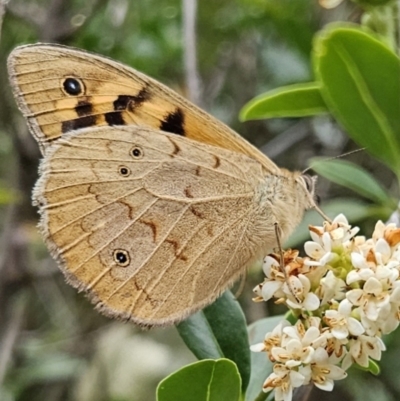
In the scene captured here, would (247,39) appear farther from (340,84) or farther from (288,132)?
(340,84)

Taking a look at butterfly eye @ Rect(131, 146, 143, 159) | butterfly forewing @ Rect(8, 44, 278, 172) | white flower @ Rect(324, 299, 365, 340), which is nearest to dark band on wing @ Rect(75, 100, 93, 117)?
butterfly forewing @ Rect(8, 44, 278, 172)

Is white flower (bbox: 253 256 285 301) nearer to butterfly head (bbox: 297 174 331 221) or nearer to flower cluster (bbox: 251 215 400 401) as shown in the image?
flower cluster (bbox: 251 215 400 401)

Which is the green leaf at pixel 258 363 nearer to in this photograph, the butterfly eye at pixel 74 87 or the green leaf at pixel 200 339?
the green leaf at pixel 200 339

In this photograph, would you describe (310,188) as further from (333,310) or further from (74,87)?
(74,87)

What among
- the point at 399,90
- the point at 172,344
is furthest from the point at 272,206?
the point at 172,344

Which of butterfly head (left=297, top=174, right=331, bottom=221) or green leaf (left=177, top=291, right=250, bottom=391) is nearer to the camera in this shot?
green leaf (left=177, top=291, right=250, bottom=391)

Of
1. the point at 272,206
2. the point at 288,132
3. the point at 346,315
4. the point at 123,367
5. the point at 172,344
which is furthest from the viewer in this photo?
the point at 172,344

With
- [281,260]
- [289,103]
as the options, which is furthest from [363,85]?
[281,260]
